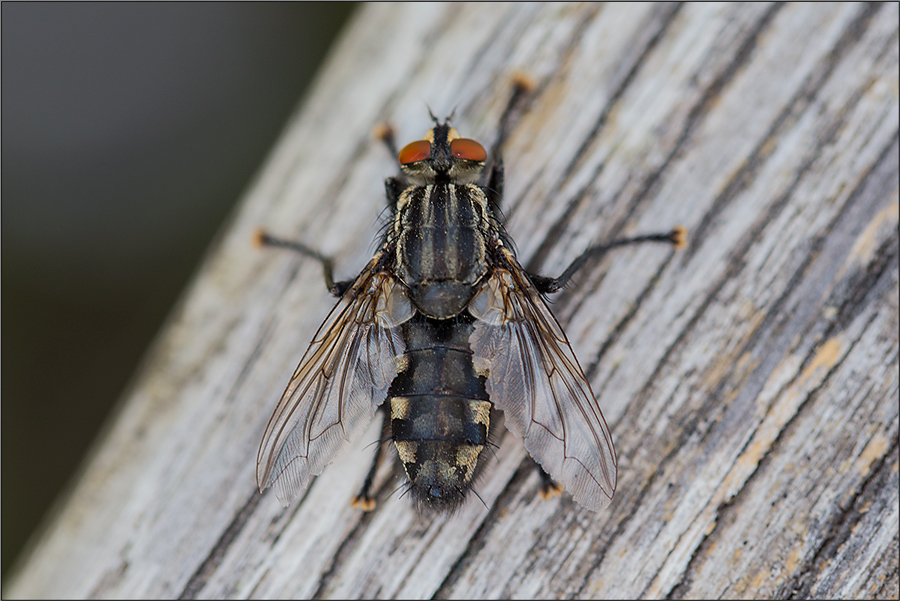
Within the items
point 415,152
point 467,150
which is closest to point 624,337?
point 467,150

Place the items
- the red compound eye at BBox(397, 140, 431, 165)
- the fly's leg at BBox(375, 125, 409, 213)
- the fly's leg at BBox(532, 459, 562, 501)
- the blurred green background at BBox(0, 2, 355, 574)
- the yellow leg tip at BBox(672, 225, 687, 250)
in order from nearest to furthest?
the fly's leg at BBox(532, 459, 562, 501) → the yellow leg tip at BBox(672, 225, 687, 250) → the red compound eye at BBox(397, 140, 431, 165) → the fly's leg at BBox(375, 125, 409, 213) → the blurred green background at BBox(0, 2, 355, 574)

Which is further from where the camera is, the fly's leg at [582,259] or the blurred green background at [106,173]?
the blurred green background at [106,173]

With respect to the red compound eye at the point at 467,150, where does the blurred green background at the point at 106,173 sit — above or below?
below

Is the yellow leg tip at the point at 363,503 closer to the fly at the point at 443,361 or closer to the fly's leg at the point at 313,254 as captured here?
the fly at the point at 443,361

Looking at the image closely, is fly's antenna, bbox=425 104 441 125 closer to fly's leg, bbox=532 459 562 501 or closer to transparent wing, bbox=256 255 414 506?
transparent wing, bbox=256 255 414 506

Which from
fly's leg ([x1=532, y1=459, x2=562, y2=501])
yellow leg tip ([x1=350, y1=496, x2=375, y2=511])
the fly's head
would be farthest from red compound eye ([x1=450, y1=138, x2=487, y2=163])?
yellow leg tip ([x1=350, y1=496, x2=375, y2=511])

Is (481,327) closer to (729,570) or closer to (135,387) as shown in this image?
(729,570)

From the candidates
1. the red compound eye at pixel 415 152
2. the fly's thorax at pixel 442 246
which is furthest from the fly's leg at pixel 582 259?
the red compound eye at pixel 415 152

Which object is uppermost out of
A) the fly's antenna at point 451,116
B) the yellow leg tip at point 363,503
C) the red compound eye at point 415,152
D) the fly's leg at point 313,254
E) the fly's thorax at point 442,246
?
the fly's antenna at point 451,116
